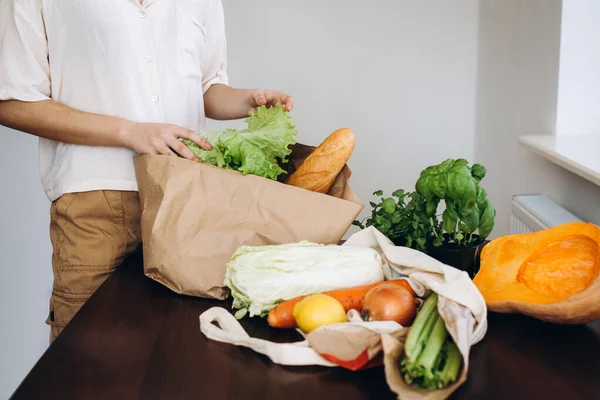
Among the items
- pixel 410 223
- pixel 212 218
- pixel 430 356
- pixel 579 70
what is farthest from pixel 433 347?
pixel 579 70

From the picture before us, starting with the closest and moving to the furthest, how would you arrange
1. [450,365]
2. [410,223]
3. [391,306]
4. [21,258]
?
[450,365], [391,306], [410,223], [21,258]

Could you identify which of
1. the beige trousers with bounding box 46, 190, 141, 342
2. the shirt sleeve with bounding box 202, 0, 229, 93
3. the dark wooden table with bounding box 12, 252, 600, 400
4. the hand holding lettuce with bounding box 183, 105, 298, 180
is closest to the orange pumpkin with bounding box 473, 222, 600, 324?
the dark wooden table with bounding box 12, 252, 600, 400

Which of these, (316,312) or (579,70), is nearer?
(316,312)

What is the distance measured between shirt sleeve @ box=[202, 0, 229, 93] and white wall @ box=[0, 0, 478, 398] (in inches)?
40.4

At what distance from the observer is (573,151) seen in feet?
5.65

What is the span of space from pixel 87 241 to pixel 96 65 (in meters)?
0.39

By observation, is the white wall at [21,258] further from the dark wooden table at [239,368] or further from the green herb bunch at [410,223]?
the green herb bunch at [410,223]

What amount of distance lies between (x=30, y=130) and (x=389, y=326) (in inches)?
36.3

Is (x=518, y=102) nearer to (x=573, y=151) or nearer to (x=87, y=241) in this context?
(x=573, y=151)

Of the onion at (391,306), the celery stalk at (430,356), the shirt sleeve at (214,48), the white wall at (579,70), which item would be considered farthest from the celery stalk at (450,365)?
the white wall at (579,70)

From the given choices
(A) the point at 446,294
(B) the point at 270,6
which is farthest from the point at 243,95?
(B) the point at 270,6

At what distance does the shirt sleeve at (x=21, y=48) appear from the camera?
137 cm

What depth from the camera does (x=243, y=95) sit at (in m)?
1.66

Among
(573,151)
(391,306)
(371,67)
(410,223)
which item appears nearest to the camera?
(391,306)
